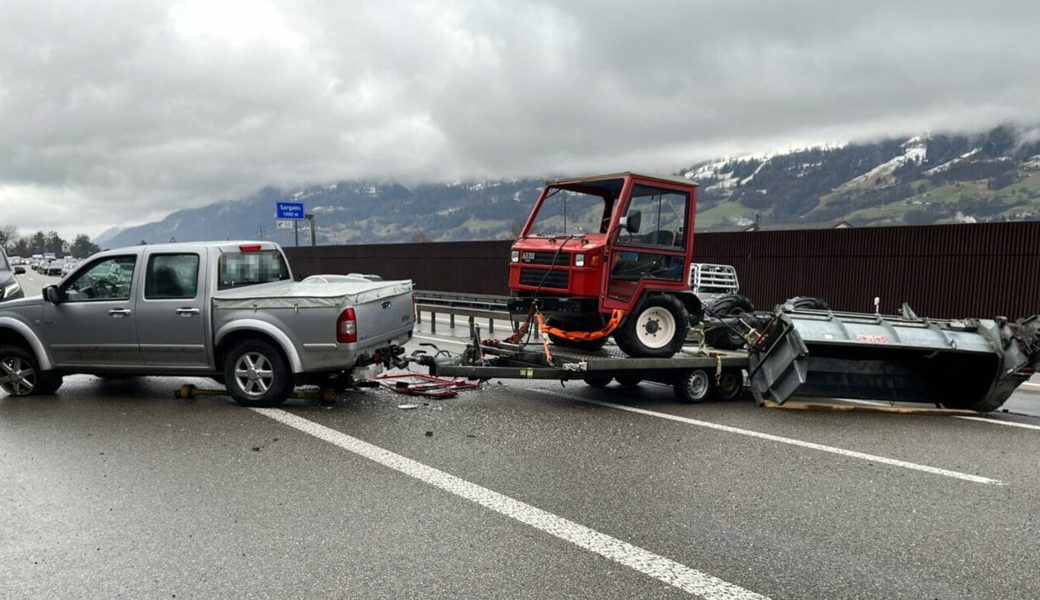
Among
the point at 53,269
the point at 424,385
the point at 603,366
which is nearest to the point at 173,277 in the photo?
the point at 424,385

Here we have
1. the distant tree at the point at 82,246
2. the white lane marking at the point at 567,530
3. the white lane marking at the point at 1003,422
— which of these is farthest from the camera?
the distant tree at the point at 82,246

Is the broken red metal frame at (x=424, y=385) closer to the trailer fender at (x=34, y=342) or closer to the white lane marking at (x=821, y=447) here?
the white lane marking at (x=821, y=447)

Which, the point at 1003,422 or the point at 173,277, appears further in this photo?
the point at 173,277

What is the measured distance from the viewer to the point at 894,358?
8102 mm

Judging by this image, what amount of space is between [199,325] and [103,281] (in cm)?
144

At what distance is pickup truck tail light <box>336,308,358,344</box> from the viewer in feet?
23.7

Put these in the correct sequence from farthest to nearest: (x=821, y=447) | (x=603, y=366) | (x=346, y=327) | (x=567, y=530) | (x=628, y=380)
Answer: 1. (x=628, y=380)
2. (x=603, y=366)
3. (x=346, y=327)
4. (x=821, y=447)
5. (x=567, y=530)

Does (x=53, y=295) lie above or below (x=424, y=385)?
above

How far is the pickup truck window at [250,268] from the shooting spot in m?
7.92

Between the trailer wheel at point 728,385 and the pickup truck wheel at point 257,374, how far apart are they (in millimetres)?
5009

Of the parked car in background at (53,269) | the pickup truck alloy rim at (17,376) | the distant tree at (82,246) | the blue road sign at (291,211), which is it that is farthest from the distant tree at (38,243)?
the pickup truck alloy rim at (17,376)

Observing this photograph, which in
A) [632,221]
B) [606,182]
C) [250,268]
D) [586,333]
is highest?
[606,182]

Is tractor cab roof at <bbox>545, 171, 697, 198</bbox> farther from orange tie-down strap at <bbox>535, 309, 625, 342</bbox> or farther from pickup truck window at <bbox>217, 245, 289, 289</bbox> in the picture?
pickup truck window at <bbox>217, 245, 289, 289</bbox>

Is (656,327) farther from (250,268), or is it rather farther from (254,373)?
(250,268)
